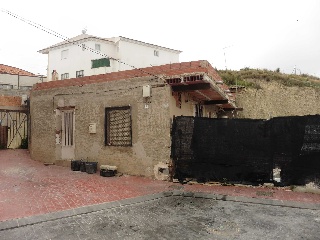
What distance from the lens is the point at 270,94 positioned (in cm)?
2534

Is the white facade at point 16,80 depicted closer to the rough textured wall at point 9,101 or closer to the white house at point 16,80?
the white house at point 16,80

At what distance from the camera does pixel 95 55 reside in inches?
1382

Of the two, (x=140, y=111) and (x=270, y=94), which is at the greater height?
(x=270, y=94)

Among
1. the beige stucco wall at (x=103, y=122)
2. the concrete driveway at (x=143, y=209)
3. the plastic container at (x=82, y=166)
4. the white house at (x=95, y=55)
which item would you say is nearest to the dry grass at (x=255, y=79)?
the white house at (x=95, y=55)

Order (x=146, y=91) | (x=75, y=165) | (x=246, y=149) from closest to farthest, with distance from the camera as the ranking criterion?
(x=246, y=149)
(x=146, y=91)
(x=75, y=165)

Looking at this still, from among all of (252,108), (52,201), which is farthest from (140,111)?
(252,108)

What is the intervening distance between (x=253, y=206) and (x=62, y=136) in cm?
942

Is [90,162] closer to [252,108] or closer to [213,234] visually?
[213,234]

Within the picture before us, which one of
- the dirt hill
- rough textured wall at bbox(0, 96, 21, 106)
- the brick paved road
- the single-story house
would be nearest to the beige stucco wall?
the single-story house

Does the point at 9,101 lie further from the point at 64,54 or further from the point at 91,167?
the point at 64,54

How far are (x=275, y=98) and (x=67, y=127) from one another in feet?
65.8

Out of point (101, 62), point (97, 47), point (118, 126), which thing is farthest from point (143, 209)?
point (97, 47)

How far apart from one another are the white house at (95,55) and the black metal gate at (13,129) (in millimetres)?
17221

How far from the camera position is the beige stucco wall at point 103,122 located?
9.99 m
